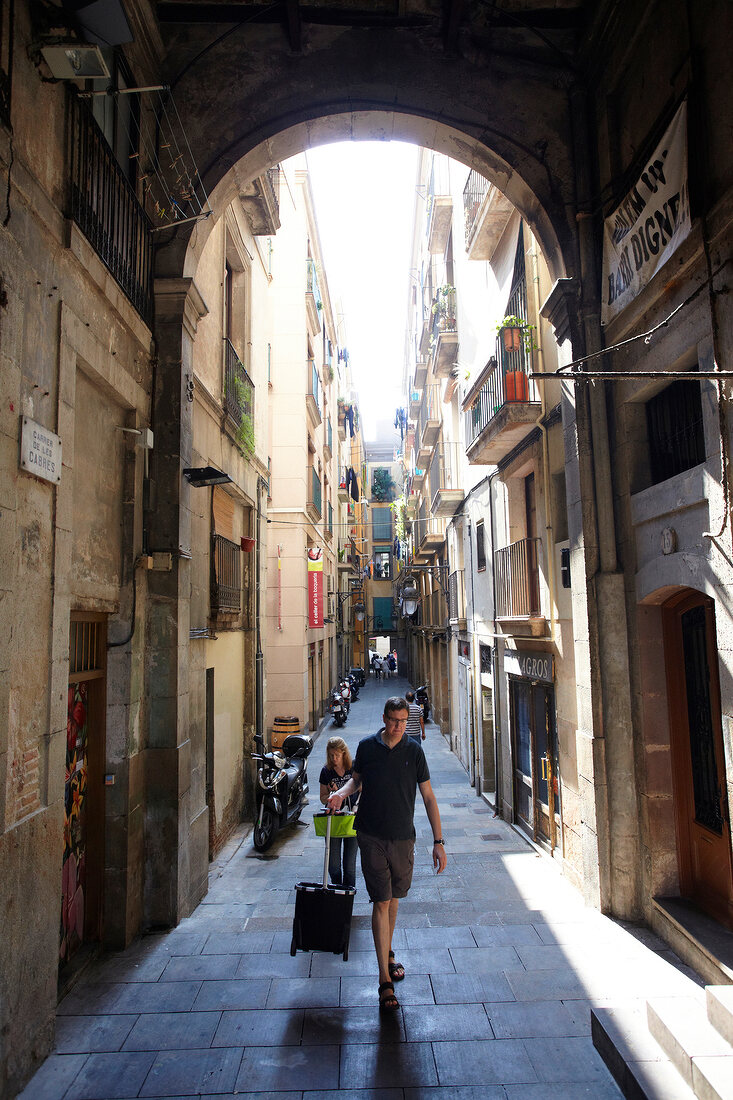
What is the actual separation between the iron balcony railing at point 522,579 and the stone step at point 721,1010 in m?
5.23

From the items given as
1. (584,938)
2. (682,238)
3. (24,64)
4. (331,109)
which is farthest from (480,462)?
(24,64)

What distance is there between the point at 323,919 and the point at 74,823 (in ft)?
6.59

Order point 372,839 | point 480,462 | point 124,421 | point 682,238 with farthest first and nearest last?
point 480,462 → point 124,421 → point 682,238 → point 372,839

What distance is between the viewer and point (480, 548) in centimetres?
1338

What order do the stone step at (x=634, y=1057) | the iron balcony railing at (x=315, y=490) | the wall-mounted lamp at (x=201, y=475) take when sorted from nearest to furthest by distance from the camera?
the stone step at (x=634, y=1057) → the wall-mounted lamp at (x=201, y=475) → the iron balcony railing at (x=315, y=490)

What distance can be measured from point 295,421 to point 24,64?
13.9 m

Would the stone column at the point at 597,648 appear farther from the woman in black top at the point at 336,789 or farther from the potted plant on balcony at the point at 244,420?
the potted plant on balcony at the point at 244,420

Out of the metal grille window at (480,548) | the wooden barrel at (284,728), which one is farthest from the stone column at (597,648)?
the wooden barrel at (284,728)

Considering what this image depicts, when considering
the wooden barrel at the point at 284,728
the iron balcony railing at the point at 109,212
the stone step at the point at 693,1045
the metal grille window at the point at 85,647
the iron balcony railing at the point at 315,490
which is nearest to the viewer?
the stone step at the point at 693,1045

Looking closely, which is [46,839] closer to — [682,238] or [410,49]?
[682,238]

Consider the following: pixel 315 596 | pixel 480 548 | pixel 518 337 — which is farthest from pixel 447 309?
pixel 315 596

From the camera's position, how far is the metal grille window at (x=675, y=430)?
5434 millimetres

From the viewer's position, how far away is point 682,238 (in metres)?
4.77

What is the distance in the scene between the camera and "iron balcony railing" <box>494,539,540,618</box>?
29.9 feet
